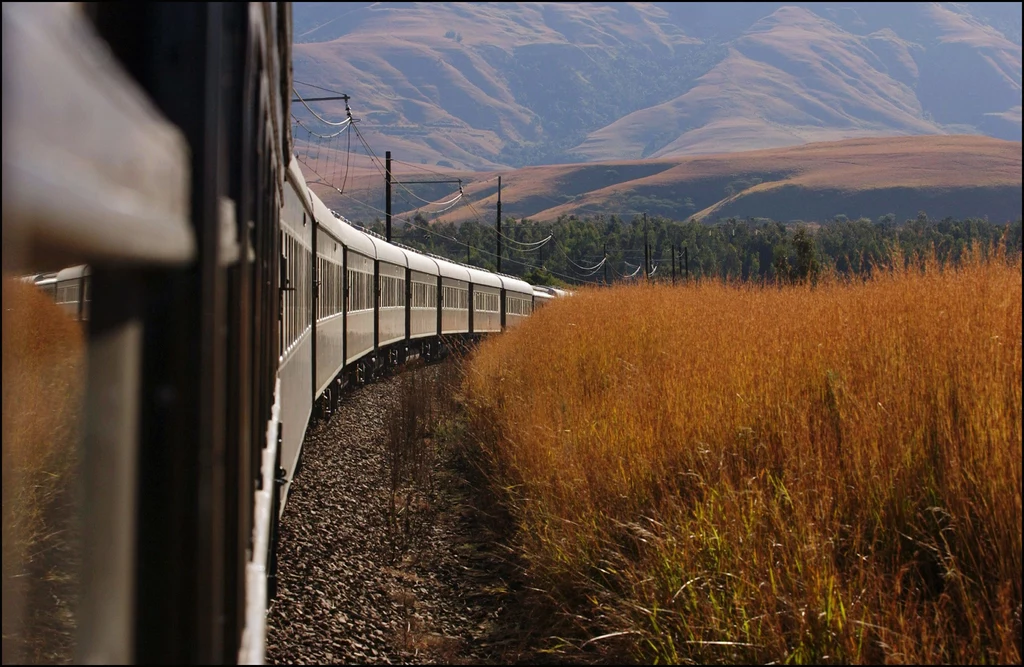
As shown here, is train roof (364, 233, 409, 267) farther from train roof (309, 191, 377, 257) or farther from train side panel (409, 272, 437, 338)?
train side panel (409, 272, 437, 338)

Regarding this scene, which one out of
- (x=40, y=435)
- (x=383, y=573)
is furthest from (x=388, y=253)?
(x=40, y=435)

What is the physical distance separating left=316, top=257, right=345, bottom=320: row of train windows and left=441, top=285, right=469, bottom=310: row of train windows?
35.9 ft

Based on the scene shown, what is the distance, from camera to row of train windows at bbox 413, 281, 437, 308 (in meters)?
20.4

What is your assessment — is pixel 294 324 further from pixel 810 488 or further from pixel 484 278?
pixel 484 278

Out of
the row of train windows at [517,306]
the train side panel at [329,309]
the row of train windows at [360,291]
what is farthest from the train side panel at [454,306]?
the train side panel at [329,309]

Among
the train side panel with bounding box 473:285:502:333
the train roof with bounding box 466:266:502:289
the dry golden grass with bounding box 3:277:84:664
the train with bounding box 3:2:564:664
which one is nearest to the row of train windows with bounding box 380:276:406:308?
the train roof with bounding box 466:266:502:289

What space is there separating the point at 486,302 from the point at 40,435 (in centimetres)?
2695

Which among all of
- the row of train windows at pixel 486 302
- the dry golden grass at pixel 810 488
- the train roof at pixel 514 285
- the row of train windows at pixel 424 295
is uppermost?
the train roof at pixel 514 285

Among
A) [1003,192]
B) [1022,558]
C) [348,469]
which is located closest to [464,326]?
[348,469]

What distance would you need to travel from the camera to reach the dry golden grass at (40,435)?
1.32 metres

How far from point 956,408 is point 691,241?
102 meters

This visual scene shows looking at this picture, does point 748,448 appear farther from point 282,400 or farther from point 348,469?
point 348,469

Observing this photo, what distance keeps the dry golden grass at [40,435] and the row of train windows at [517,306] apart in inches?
1164

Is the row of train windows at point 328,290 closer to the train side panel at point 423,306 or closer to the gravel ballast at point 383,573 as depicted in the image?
the gravel ballast at point 383,573
